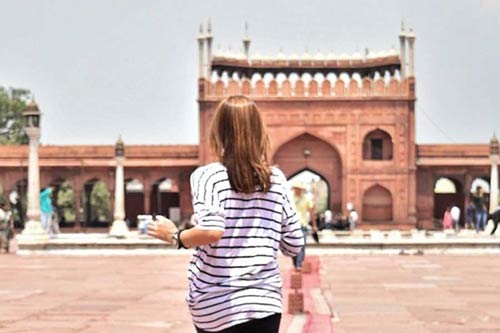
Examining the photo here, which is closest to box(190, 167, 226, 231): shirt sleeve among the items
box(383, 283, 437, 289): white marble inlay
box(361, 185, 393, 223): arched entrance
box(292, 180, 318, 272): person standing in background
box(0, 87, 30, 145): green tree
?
box(292, 180, 318, 272): person standing in background

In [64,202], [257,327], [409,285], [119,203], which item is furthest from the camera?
[64,202]

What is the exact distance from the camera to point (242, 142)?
107 inches

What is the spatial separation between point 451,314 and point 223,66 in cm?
2549

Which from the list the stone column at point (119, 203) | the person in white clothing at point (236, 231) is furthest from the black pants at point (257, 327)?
the stone column at point (119, 203)

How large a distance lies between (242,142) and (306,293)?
6.79 m

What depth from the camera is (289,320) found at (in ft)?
23.1

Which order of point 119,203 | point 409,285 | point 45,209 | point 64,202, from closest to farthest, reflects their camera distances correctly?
point 409,285 < point 45,209 < point 119,203 < point 64,202

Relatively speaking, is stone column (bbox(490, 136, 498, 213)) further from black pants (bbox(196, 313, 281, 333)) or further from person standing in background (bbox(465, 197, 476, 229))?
black pants (bbox(196, 313, 281, 333))

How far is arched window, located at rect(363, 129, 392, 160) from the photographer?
31.8 m

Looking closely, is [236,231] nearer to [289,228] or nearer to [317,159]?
[289,228]

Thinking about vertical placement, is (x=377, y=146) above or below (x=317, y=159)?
above

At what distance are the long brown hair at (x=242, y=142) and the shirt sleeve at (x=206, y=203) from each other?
58mm

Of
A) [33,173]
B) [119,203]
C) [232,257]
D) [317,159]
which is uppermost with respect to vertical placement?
[317,159]

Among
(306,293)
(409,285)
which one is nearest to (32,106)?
(409,285)
